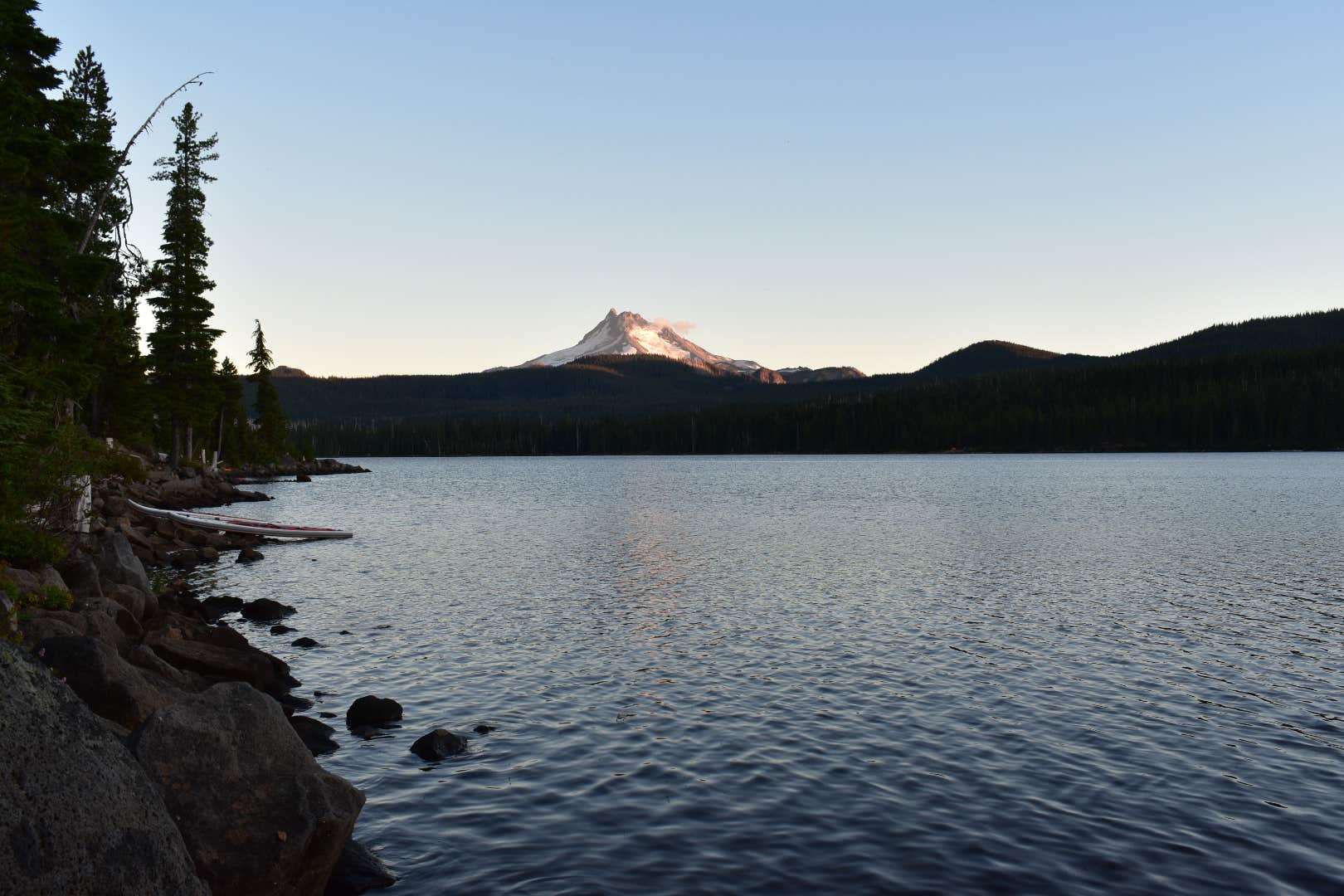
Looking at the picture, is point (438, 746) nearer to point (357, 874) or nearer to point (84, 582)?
point (357, 874)

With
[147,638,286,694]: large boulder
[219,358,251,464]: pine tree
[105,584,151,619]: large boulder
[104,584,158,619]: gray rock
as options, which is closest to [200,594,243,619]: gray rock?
[105,584,151,619]: large boulder

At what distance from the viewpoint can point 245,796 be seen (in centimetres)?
1102

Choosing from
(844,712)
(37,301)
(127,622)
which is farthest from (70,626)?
(37,301)

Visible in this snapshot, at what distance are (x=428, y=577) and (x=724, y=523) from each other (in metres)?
29.0

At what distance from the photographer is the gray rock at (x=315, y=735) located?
17031mm

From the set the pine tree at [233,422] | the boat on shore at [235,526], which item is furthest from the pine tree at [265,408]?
the boat on shore at [235,526]

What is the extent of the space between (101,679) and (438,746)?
5616mm

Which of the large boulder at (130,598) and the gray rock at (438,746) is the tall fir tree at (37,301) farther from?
the gray rock at (438,746)

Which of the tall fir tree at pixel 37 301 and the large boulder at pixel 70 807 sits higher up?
the tall fir tree at pixel 37 301

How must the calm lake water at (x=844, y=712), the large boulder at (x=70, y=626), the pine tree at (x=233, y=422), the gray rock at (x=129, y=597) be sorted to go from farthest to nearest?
1. the pine tree at (x=233, y=422)
2. the gray rock at (x=129, y=597)
3. the large boulder at (x=70, y=626)
4. the calm lake water at (x=844, y=712)

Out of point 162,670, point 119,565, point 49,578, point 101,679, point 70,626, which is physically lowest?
point 162,670

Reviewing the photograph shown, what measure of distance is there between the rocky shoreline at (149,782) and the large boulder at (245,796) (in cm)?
2

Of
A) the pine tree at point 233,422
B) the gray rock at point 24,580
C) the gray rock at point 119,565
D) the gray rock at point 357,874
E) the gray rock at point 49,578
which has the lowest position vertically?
the gray rock at point 357,874

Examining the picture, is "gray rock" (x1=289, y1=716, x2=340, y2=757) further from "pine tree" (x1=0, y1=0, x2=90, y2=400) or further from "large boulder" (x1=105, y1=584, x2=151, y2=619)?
"pine tree" (x1=0, y1=0, x2=90, y2=400)
